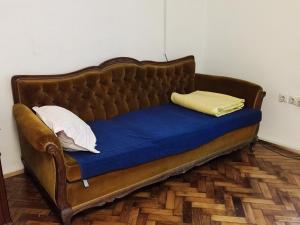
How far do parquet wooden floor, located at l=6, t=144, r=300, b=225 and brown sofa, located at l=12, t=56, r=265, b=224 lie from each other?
136 millimetres

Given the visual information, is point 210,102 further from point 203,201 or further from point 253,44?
point 203,201

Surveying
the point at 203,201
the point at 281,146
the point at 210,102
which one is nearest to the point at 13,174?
the point at 203,201

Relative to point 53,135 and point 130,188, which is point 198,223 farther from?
point 53,135

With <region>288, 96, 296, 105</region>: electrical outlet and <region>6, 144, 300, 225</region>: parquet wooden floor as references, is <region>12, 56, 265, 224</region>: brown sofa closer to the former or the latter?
<region>6, 144, 300, 225</region>: parquet wooden floor

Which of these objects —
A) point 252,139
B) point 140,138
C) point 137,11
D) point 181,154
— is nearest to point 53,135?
point 140,138

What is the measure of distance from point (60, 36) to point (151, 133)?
109 centimetres

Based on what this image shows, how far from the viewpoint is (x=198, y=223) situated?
206 cm

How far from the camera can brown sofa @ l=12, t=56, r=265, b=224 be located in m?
1.88

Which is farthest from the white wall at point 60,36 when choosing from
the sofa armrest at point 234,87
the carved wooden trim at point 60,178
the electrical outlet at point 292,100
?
the electrical outlet at point 292,100

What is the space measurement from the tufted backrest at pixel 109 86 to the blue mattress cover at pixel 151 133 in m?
0.12

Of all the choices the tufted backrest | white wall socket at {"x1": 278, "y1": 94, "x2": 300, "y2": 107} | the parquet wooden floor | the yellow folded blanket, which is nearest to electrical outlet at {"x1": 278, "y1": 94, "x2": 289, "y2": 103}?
white wall socket at {"x1": 278, "y1": 94, "x2": 300, "y2": 107}

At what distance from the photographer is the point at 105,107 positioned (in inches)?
109

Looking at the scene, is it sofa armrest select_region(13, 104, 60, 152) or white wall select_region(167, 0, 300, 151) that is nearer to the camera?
sofa armrest select_region(13, 104, 60, 152)

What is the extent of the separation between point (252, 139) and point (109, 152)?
1.61m
